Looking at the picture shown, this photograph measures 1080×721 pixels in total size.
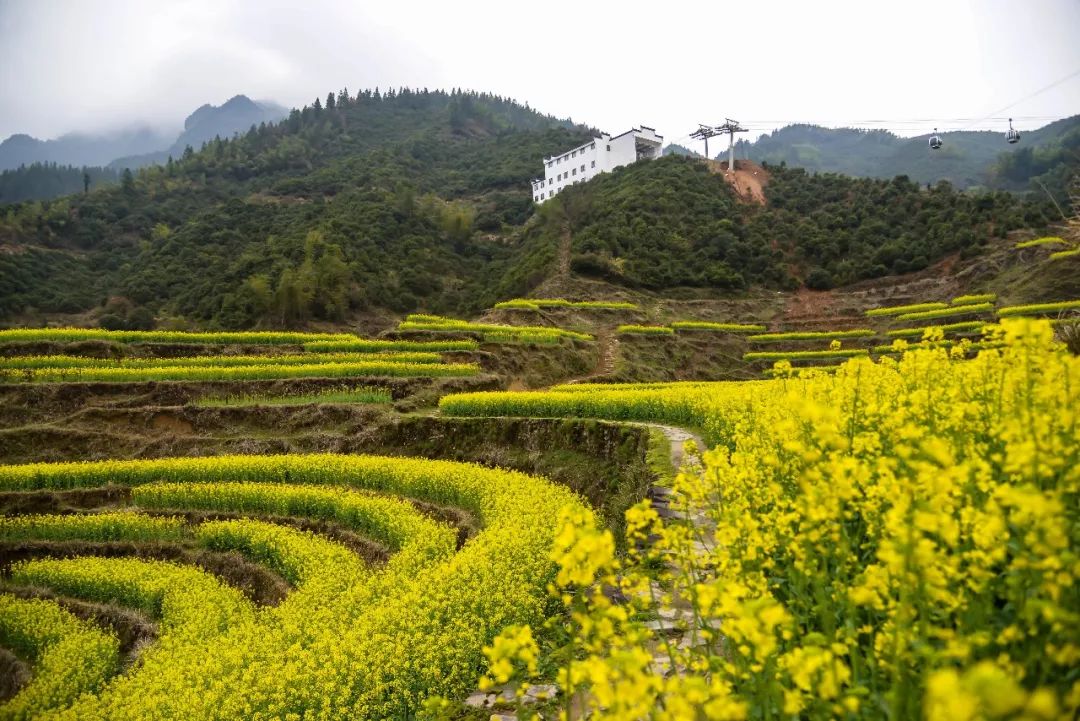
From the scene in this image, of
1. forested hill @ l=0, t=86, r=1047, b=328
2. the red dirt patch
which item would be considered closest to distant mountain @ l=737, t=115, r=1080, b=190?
the red dirt patch

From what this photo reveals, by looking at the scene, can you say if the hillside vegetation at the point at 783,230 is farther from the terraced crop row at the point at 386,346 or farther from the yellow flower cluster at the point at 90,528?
the yellow flower cluster at the point at 90,528

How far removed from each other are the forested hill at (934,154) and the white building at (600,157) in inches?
514

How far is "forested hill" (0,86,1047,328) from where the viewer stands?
4112 cm

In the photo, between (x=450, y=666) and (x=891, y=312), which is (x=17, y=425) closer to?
(x=450, y=666)

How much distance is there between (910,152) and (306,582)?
12348cm

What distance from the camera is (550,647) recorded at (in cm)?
605

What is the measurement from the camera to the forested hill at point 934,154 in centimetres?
6788

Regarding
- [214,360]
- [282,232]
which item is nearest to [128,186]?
[282,232]

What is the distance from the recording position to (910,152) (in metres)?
103

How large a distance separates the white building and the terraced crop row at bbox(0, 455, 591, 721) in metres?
54.9

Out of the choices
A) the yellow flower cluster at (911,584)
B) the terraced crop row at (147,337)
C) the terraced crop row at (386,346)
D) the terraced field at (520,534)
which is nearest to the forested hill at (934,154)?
the terraced crop row at (386,346)

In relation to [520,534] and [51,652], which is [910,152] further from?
[51,652]

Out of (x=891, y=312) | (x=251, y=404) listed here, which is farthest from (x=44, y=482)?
(x=891, y=312)

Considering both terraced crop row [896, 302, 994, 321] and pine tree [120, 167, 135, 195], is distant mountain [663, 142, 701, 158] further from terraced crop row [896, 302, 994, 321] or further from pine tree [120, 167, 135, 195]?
pine tree [120, 167, 135, 195]
